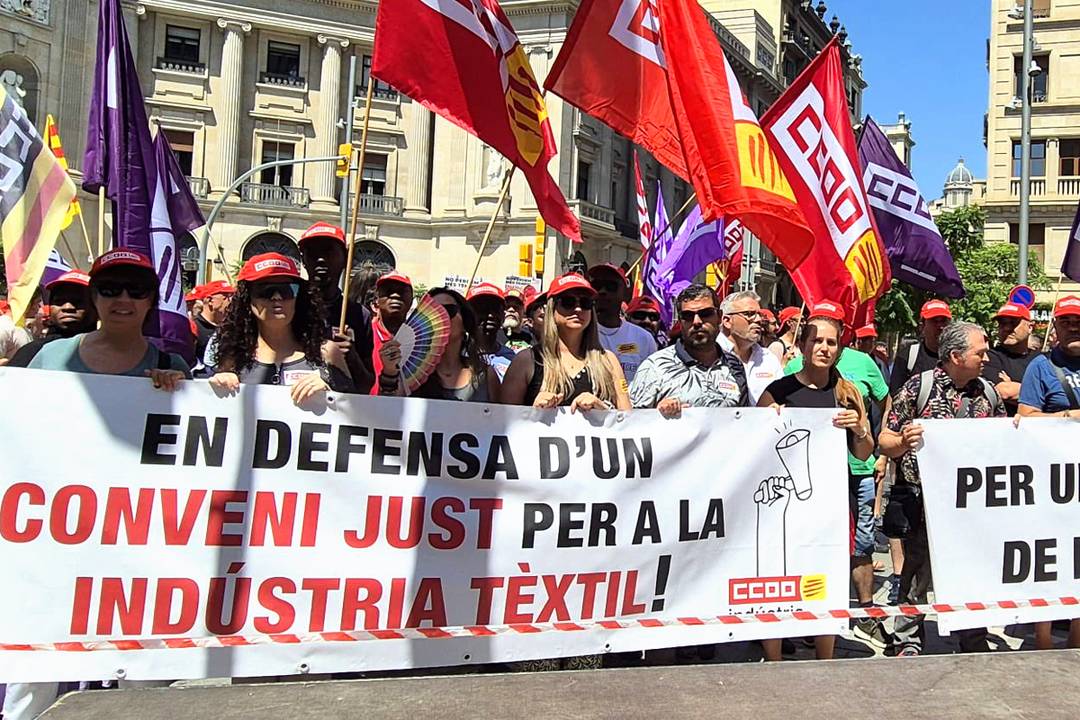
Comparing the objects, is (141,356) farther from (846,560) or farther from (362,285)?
(846,560)

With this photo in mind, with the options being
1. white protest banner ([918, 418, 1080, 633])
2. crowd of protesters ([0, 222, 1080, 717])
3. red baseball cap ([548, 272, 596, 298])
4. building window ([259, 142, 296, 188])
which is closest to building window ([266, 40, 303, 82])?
building window ([259, 142, 296, 188])

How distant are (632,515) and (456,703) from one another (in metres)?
1.19

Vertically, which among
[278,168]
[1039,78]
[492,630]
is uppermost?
[1039,78]

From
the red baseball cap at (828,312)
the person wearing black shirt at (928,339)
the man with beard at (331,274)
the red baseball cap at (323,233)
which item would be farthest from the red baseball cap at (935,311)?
the red baseball cap at (323,233)

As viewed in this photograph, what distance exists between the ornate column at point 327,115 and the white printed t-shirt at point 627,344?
36.0 m

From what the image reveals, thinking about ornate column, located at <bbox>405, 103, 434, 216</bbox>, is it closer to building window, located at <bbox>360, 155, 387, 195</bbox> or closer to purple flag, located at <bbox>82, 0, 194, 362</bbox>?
building window, located at <bbox>360, 155, 387, 195</bbox>

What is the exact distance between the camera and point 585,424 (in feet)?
14.0

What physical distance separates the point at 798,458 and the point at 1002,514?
1161mm

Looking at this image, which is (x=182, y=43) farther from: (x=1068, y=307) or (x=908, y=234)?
(x=1068, y=307)

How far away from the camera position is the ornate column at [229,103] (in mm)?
39000

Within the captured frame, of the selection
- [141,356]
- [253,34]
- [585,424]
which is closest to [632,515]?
[585,424]

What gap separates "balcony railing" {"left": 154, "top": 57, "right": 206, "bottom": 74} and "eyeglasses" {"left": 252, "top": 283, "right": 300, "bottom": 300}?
129 ft

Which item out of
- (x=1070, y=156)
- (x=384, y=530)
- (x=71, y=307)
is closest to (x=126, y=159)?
(x=71, y=307)

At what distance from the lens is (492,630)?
3.95 meters
